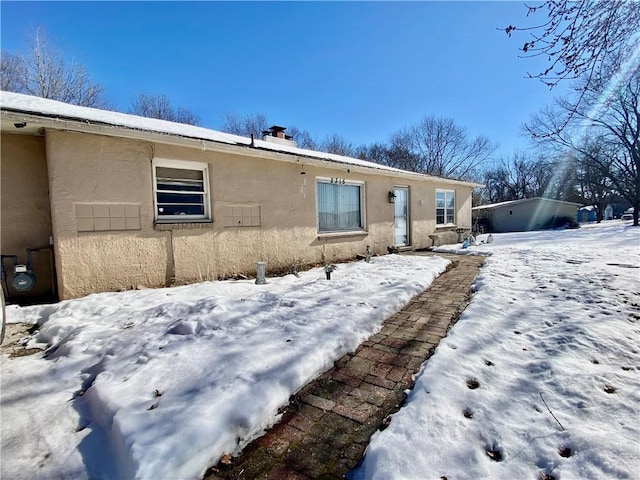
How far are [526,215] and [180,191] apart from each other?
31.3 m

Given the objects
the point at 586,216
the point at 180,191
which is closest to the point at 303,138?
the point at 180,191

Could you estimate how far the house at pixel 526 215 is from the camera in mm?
27516

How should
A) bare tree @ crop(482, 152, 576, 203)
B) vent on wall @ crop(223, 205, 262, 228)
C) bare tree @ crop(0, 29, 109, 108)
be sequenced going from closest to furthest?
vent on wall @ crop(223, 205, 262, 228) → bare tree @ crop(0, 29, 109, 108) → bare tree @ crop(482, 152, 576, 203)

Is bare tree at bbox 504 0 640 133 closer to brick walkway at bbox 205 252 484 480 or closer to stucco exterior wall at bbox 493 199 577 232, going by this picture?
brick walkway at bbox 205 252 484 480

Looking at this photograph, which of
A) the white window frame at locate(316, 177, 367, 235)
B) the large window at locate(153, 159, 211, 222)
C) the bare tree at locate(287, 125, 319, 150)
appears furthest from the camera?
the bare tree at locate(287, 125, 319, 150)

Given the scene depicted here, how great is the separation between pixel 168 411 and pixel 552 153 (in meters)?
36.5

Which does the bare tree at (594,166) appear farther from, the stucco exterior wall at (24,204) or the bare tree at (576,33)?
the stucco exterior wall at (24,204)

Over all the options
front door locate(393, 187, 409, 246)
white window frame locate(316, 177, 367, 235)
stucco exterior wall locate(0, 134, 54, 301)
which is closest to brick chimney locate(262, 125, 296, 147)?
white window frame locate(316, 177, 367, 235)

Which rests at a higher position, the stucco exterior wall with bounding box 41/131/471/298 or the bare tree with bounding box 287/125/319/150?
the bare tree with bounding box 287/125/319/150

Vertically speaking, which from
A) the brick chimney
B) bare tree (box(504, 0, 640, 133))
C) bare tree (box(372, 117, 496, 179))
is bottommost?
bare tree (box(504, 0, 640, 133))

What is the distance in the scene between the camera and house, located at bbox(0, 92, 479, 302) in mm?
4594

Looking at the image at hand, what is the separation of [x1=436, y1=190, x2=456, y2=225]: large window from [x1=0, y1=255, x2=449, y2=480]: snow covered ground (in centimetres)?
953

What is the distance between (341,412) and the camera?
Result: 2.07 meters

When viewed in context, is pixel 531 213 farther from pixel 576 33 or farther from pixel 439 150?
pixel 576 33
